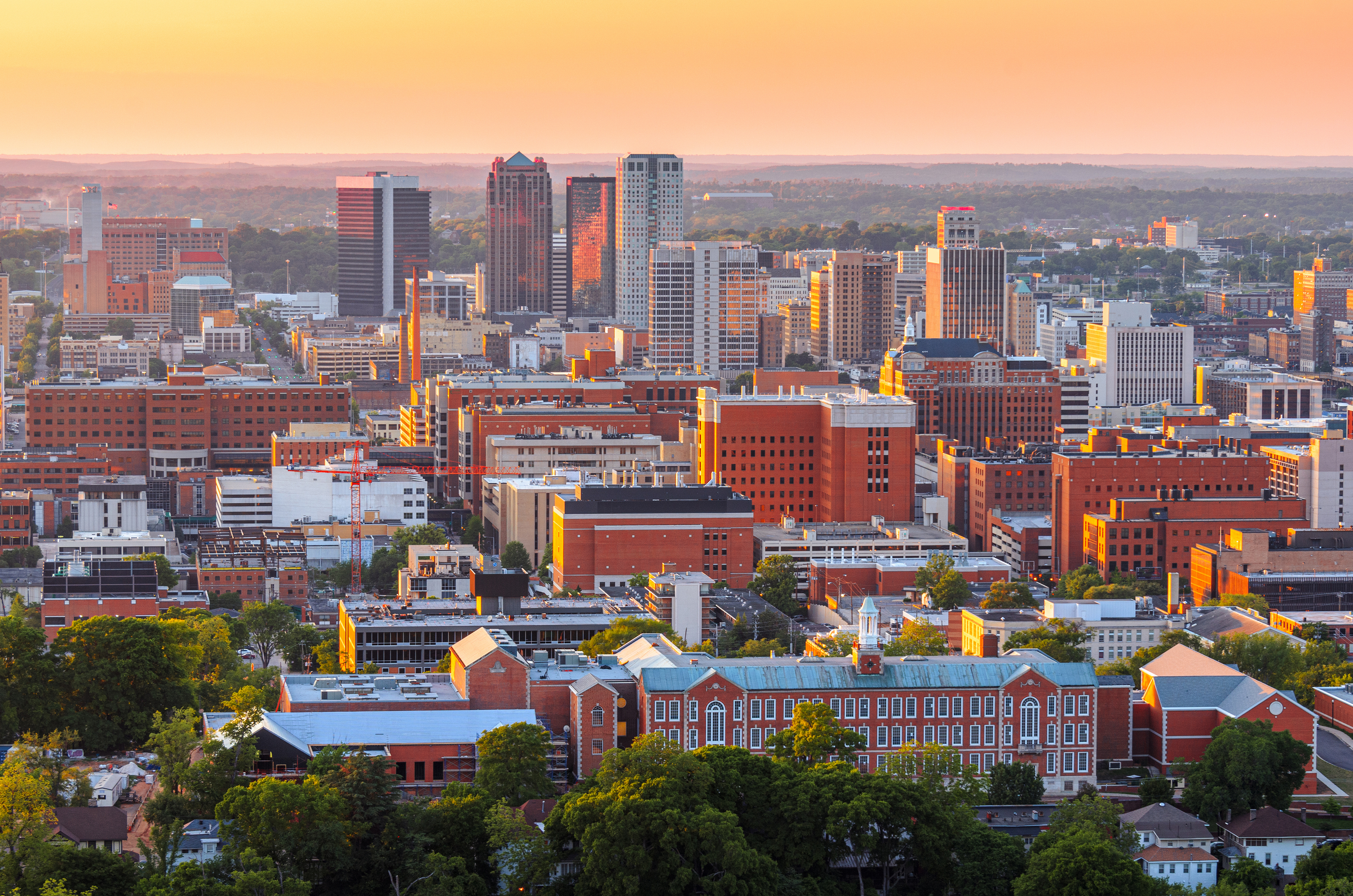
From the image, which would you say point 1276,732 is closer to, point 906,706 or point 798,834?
point 906,706

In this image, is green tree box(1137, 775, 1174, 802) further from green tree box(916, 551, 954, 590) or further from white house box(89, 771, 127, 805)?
green tree box(916, 551, 954, 590)

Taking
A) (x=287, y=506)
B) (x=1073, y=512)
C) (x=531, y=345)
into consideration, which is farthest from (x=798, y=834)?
(x=531, y=345)

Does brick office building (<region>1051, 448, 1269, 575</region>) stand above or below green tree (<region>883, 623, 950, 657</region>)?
above

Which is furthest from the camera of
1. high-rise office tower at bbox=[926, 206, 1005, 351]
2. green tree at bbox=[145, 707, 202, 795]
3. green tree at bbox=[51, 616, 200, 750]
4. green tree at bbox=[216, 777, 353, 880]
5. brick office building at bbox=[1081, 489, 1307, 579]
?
high-rise office tower at bbox=[926, 206, 1005, 351]

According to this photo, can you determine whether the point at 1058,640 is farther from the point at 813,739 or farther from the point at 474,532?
the point at 474,532

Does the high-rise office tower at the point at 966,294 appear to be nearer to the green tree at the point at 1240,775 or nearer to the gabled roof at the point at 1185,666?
the gabled roof at the point at 1185,666

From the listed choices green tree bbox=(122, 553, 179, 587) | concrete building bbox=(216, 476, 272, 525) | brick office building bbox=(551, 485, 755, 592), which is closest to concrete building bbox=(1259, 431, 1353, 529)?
brick office building bbox=(551, 485, 755, 592)
